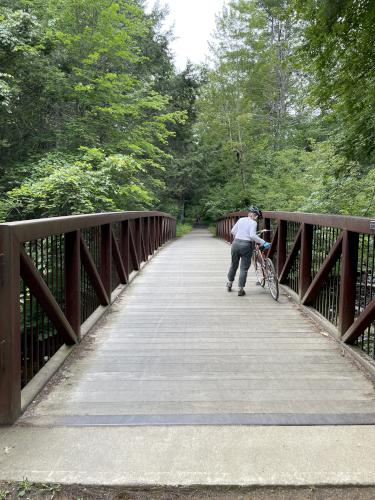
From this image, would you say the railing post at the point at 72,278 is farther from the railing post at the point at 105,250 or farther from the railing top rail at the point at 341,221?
the railing top rail at the point at 341,221

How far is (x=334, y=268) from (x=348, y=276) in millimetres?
1034

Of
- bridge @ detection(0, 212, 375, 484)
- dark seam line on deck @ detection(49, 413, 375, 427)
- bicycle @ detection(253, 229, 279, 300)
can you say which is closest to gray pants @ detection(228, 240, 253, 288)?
bicycle @ detection(253, 229, 279, 300)

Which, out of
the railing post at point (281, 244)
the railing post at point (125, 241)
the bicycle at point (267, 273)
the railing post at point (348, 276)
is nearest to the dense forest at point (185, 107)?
the railing post at point (281, 244)

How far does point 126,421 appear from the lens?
2.83 metres

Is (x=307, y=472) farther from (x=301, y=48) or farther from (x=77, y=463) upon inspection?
(x=301, y=48)

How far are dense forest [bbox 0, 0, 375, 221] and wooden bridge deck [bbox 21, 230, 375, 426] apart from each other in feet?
11.1

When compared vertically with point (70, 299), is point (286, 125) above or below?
above

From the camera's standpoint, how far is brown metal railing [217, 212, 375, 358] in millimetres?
→ 4074

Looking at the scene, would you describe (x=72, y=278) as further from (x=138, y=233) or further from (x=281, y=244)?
(x=138, y=233)

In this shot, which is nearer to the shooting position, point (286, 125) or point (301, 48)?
point (301, 48)

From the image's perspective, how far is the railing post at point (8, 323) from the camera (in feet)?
8.63

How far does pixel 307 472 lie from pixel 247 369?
1.50m

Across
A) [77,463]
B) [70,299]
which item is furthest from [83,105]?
[77,463]

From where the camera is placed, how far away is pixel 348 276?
4207 mm
